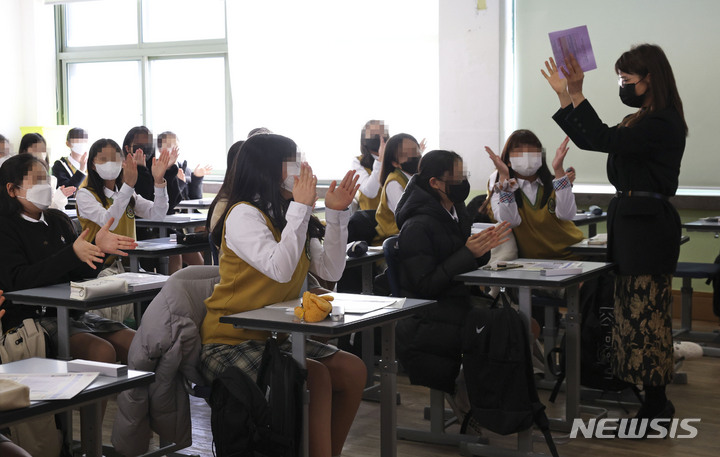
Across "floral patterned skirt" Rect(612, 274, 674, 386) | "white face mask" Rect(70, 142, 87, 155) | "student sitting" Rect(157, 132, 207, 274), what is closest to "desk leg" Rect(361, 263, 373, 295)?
"floral patterned skirt" Rect(612, 274, 674, 386)

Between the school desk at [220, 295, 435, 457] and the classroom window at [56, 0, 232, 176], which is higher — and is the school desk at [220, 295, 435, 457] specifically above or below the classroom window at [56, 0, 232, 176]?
below

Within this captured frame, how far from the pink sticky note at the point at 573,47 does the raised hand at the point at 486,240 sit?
672 millimetres

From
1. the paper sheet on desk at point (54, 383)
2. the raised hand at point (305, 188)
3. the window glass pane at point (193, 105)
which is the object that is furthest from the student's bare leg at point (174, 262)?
the paper sheet on desk at point (54, 383)

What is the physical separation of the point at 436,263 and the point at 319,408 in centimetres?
96

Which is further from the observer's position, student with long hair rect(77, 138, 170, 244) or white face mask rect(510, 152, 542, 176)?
student with long hair rect(77, 138, 170, 244)

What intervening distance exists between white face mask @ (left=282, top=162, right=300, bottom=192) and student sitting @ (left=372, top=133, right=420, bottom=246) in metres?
2.06

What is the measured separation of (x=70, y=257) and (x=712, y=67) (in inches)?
191

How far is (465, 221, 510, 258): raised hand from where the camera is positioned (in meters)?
3.51

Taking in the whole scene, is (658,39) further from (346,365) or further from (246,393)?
(246,393)

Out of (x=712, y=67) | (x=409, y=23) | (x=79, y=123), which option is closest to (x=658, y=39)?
(x=712, y=67)

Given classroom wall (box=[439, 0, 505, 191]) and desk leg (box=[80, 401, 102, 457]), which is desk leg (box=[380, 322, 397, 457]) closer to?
desk leg (box=[80, 401, 102, 457])

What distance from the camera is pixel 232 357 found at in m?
2.77

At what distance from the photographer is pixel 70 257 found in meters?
3.23

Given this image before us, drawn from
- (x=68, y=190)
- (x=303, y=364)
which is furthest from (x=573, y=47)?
(x=68, y=190)
